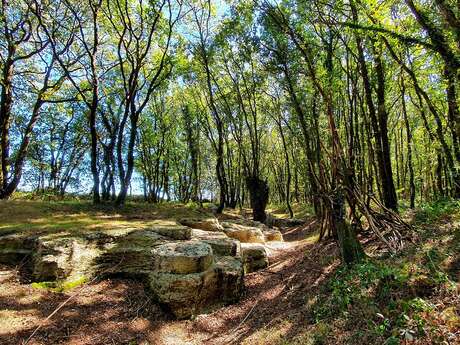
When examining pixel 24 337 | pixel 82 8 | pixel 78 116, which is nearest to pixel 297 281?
pixel 24 337

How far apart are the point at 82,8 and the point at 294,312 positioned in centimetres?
1608

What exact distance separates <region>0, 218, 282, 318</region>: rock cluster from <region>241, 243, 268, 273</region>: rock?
3.22 feet

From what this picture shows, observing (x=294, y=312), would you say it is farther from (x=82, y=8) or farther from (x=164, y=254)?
(x=82, y=8)

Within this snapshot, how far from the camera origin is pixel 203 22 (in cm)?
1764

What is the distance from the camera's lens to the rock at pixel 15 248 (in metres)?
7.54

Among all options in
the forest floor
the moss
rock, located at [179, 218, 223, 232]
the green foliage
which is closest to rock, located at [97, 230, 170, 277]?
the forest floor

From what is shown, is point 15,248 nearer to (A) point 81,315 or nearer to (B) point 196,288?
(A) point 81,315

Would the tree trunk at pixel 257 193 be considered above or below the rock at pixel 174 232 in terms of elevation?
above

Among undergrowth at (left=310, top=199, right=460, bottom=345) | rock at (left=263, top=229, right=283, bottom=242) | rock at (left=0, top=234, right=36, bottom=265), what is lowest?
rock at (left=263, top=229, right=283, bottom=242)

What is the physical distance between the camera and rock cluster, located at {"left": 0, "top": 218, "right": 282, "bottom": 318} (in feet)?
22.0

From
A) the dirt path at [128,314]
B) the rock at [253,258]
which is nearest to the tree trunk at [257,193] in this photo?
the rock at [253,258]

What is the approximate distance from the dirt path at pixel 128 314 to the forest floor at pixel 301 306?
0.02 meters

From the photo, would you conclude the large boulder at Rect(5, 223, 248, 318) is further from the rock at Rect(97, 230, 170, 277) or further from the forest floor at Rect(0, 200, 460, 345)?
the forest floor at Rect(0, 200, 460, 345)

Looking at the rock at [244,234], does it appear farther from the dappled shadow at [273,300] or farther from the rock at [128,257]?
the rock at [128,257]
